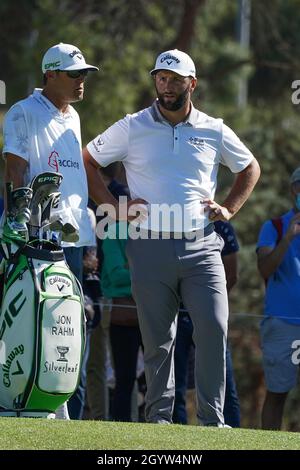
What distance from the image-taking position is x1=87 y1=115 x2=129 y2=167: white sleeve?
7.87 metres

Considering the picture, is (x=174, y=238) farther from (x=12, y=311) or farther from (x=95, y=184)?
(x=12, y=311)

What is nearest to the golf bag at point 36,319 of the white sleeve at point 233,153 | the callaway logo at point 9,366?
the callaway logo at point 9,366

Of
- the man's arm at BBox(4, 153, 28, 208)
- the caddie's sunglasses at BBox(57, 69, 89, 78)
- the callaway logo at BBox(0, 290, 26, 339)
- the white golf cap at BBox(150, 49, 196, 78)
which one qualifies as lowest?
the callaway logo at BBox(0, 290, 26, 339)

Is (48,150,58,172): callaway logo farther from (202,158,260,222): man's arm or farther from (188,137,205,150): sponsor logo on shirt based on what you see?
(202,158,260,222): man's arm

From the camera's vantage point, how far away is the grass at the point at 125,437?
20.8ft

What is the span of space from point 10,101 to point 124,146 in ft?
56.8

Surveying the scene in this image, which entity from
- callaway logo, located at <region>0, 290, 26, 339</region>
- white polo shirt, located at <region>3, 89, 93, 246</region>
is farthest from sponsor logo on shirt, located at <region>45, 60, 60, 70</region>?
callaway logo, located at <region>0, 290, 26, 339</region>

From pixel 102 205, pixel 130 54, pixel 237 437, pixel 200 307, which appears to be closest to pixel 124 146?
pixel 102 205

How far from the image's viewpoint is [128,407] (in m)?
9.32

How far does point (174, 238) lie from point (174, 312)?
0.46m

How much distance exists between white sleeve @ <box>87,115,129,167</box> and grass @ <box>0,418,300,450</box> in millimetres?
1724

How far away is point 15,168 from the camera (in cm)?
756

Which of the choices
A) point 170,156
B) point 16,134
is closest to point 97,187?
point 170,156
